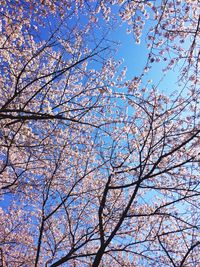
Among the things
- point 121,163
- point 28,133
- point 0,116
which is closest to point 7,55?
point 28,133

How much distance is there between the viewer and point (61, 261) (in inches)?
294

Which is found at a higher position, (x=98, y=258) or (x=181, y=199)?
(x=181, y=199)

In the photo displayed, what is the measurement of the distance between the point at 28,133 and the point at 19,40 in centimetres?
413

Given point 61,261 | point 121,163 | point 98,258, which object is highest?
point 121,163

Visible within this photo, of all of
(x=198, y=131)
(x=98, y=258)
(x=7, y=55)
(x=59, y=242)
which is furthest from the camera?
(x=59, y=242)

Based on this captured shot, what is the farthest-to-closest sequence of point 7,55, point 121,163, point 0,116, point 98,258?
point 7,55 → point 121,163 → point 98,258 → point 0,116

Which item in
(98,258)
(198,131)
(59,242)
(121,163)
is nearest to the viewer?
(98,258)

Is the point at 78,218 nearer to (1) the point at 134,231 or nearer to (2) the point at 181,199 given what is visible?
(1) the point at 134,231

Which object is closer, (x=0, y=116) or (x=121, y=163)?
(x=0, y=116)

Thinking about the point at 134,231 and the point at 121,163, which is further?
the point at 134,231

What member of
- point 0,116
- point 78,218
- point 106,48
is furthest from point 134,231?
point 0,116

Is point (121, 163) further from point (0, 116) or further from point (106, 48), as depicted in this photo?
point (0, 116)

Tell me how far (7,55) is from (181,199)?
8.08 metres

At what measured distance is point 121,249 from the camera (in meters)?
7.58
